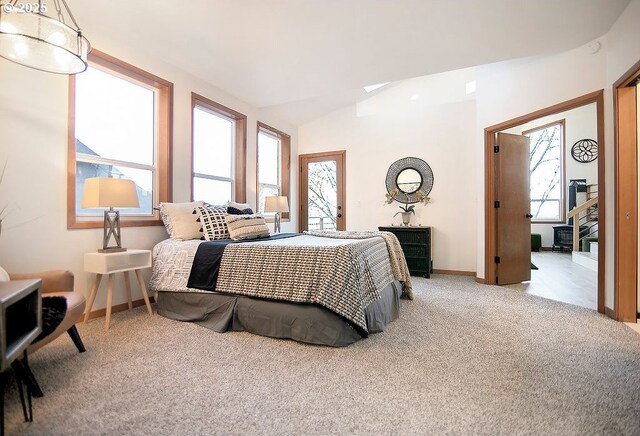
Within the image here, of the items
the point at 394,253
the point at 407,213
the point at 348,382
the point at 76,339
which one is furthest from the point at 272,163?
the point at 348,382

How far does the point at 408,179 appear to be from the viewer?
5.04 meters

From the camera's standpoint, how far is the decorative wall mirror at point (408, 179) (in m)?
4.91

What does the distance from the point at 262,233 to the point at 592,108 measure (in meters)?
8.10

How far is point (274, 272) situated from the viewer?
7.30 feet

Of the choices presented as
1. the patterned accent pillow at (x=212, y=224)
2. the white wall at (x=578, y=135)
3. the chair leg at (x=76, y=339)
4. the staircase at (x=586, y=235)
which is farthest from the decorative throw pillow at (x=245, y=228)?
the white wall at (x=578, y=135)

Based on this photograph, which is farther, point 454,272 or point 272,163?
point 272,163

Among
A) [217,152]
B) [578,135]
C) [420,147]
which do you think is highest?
[578,135]

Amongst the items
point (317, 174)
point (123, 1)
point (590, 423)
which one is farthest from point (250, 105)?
point (590, 423)

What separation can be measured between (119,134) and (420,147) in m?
4.10

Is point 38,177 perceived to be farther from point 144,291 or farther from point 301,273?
point 301,273

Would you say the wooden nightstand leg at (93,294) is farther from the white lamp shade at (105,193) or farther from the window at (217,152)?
the window at (217,152)

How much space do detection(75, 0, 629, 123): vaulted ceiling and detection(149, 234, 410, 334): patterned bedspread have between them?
1.89 metres

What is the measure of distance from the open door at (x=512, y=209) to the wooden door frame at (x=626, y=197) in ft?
4.65

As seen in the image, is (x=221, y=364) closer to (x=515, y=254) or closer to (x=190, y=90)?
(x=190, y=90)
